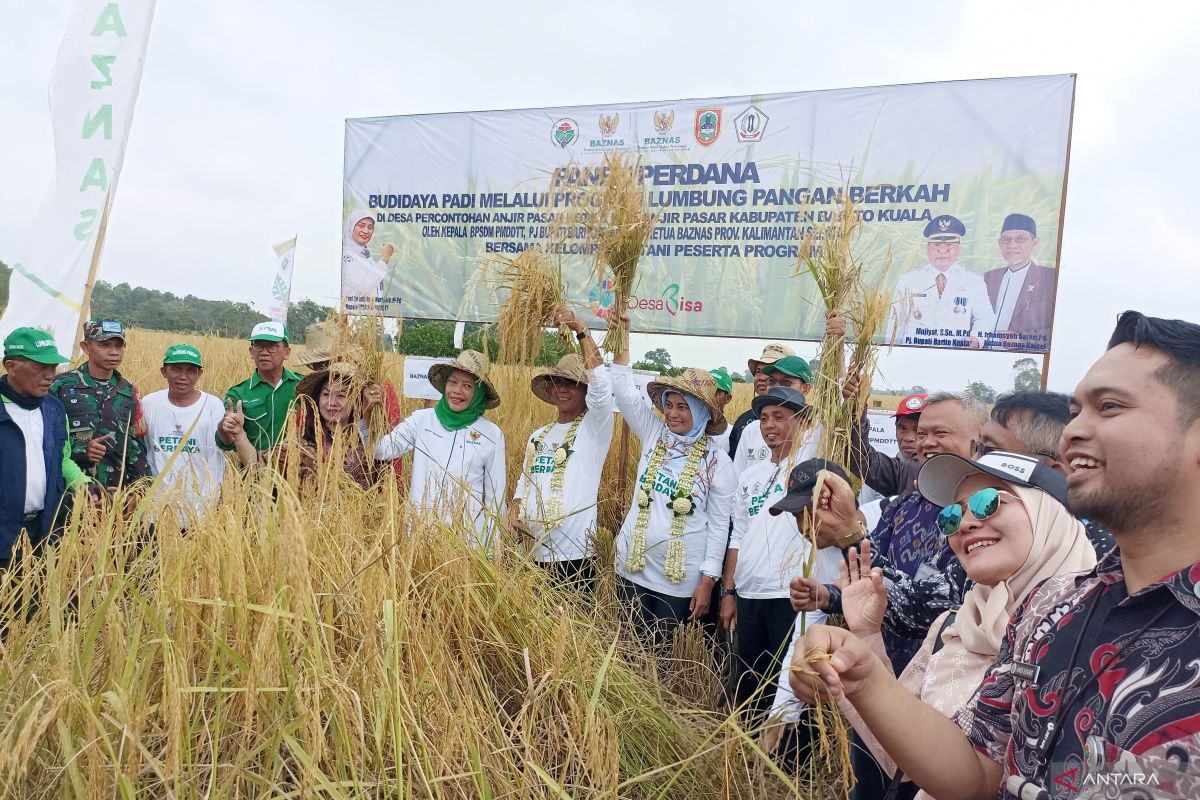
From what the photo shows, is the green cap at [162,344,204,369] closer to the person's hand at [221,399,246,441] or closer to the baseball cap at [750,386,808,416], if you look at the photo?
the person's hand at [221,399,246,441]

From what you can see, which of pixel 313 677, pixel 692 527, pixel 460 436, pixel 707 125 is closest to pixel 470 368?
pixel 460 436

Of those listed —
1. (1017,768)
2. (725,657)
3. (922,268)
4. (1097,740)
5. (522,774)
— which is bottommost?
(725,657)

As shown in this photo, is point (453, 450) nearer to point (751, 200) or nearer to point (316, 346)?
point (316, 346)

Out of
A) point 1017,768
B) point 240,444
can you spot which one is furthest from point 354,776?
point 240,444

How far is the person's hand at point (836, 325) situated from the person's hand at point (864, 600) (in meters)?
0.78

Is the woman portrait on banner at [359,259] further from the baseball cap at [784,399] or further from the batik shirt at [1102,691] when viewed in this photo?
the batik shirt at [1102,691]

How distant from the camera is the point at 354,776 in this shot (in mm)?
1425

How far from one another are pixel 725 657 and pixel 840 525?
1.16 meters

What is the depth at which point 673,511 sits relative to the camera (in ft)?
11.8

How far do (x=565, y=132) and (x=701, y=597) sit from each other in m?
3.54

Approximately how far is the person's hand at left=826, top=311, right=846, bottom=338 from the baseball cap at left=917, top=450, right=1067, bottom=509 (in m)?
0.67

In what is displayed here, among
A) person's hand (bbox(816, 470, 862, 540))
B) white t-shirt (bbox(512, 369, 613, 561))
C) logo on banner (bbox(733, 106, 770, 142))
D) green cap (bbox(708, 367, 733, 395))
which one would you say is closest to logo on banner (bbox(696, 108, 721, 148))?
logo on banner (bbox(733, 106, 770, 142))

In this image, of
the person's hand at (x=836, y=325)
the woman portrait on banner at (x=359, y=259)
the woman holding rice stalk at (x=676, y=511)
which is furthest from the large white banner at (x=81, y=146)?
the person's hand at (x=836, y=325)

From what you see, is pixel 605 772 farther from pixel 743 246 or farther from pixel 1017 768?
pixel 743 246
